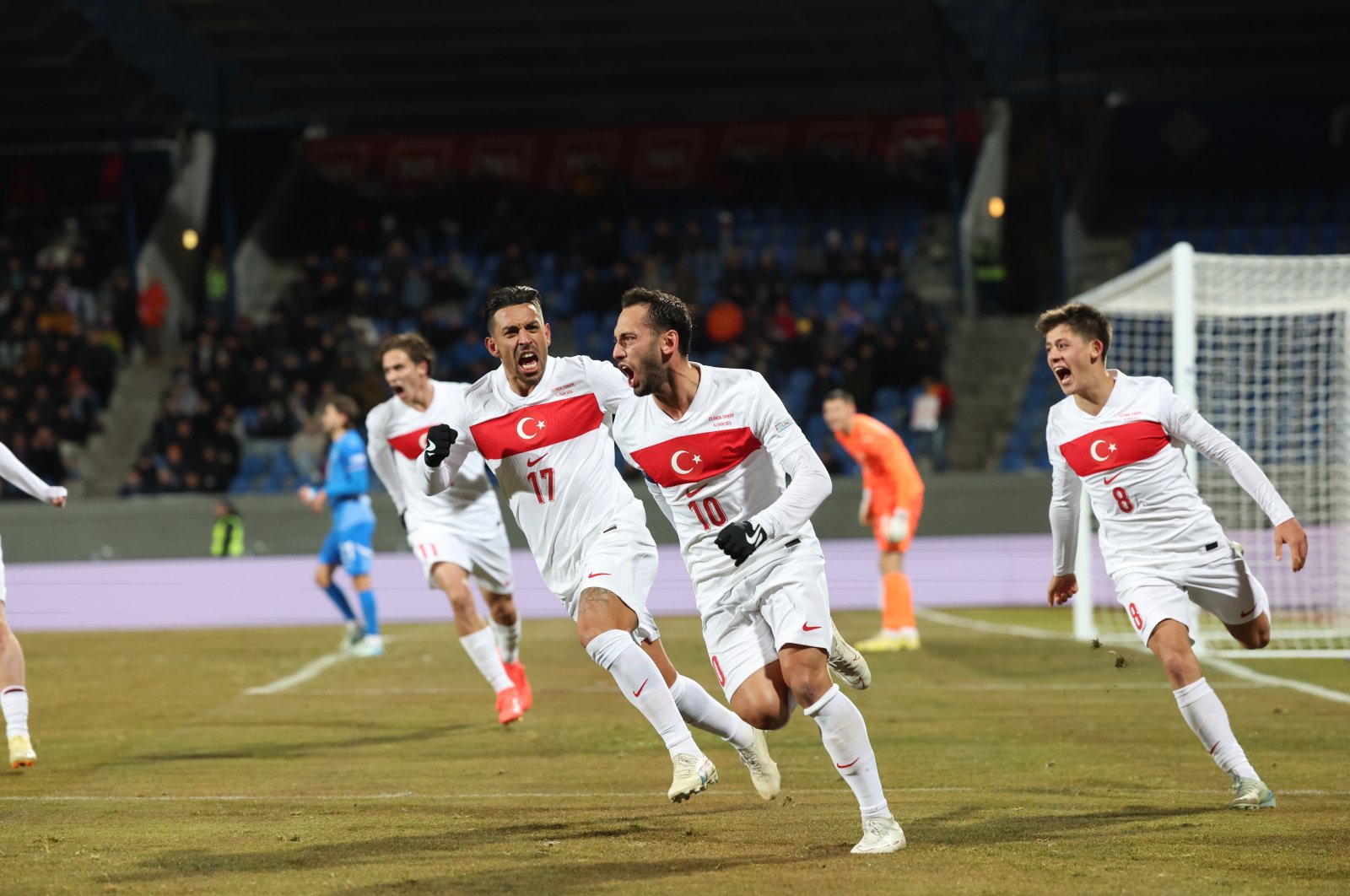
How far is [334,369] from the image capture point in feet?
83.1

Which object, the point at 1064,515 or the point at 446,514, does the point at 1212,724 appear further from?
the point at 446,514

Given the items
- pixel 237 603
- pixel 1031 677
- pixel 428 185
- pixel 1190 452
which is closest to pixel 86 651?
pixel 237 603

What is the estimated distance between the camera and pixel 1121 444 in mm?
7270

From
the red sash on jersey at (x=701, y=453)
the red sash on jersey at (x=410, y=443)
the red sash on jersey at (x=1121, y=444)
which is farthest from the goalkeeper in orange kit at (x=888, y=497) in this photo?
the red sash on jersey at (x=701, y=453)

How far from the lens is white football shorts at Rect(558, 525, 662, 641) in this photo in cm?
712

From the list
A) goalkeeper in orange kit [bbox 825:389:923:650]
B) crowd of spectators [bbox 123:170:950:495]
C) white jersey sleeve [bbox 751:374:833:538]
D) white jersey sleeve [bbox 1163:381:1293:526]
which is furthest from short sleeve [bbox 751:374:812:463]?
crowd of spectators [bbox 123:170:950:495]

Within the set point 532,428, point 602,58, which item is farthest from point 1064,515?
point 602,58

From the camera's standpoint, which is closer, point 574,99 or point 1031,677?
point 1031,677

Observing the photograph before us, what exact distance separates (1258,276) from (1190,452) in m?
2.13

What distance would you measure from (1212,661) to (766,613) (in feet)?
26.1

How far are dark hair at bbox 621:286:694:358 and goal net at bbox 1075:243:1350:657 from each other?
21.6 feet

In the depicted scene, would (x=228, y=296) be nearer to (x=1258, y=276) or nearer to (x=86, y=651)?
(x=86, y=651)

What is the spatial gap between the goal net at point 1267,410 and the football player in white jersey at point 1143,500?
4639 millimetres

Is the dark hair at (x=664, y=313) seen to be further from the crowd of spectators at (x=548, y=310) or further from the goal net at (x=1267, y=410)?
the crowd of spectators at (x=548, y=310)
